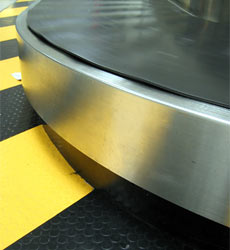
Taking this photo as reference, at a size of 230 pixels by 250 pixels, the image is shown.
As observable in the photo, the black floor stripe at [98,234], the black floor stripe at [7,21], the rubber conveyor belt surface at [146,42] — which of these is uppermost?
the rubber conveyor belt surface at [146,42]

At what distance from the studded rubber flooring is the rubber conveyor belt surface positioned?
0.28 metres

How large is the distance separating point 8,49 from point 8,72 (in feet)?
1.17

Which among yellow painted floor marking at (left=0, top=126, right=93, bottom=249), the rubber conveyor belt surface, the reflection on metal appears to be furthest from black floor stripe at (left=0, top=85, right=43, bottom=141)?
the reflection on metal

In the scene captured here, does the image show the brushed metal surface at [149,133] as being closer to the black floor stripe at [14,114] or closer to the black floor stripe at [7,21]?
the black floor stripe at [14,114]

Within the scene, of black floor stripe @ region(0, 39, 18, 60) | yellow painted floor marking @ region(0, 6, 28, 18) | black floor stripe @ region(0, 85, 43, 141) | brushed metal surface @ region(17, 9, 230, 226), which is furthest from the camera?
yellow painted floor marking @ region(0, 6, 28, 18)

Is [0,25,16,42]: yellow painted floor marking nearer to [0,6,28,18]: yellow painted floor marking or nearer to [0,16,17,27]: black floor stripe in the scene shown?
[0,16,17,27]: black floor stripe

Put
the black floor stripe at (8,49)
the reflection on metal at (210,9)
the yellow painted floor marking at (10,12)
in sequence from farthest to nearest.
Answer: the yellow painted floor marking at (10,12) < the black floor stripe at (8,49) < the reflection on metal at (210,9)

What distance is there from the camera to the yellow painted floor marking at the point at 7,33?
181cm

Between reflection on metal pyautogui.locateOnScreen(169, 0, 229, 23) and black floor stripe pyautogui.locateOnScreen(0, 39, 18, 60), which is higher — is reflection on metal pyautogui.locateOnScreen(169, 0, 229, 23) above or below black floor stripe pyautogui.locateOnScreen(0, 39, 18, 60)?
above

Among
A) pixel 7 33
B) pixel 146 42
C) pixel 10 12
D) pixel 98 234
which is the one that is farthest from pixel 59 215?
Result: pixel 10 12

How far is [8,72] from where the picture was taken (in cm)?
136

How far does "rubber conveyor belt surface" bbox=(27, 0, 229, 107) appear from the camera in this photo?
0.54m

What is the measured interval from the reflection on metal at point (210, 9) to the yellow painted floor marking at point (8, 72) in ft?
2.63

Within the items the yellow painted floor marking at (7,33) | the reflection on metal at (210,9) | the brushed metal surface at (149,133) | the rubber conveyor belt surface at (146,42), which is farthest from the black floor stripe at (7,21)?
the brushed metal surface at (149,133)
